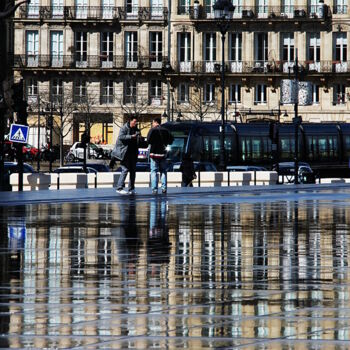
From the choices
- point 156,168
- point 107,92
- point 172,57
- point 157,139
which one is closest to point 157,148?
point 157,139

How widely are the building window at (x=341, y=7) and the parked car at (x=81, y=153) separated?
1920cm

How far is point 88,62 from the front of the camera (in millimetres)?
109812

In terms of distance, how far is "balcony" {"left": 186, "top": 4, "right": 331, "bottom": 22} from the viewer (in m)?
108

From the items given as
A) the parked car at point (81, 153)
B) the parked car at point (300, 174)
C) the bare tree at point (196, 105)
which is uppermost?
the bare tree at point (196, 105)

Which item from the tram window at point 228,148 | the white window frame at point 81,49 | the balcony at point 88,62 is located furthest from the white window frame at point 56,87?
the tram window at point 228,148

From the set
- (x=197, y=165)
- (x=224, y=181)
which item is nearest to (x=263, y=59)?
(x=197, y=165)

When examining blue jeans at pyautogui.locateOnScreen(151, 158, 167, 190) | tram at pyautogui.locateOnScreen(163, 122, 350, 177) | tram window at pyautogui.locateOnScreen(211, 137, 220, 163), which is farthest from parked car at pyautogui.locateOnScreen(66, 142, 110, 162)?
blue jeans at pyautogui.locateOnScreen(151, 158, 167, 190)

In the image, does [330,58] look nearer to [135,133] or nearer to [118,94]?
[118,94]

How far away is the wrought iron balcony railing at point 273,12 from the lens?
108 m

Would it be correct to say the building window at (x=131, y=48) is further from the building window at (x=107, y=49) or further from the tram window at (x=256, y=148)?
the tram window at (x=256, y=148)

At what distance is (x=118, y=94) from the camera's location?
4331 inches

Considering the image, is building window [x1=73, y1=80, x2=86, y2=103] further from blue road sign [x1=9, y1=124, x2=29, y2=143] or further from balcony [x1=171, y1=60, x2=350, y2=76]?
blue road sign [x1=9, y1=124, x2=29, y2=143]

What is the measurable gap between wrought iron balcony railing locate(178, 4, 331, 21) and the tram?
2486cm

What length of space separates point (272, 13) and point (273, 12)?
34 cm
